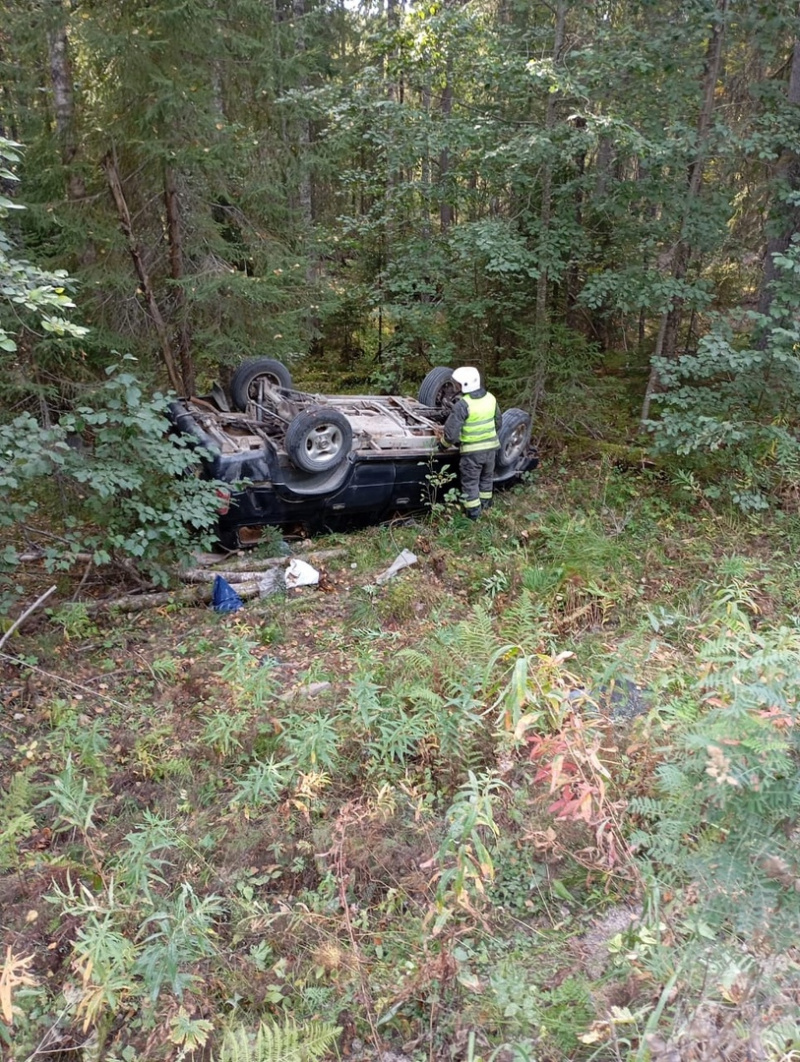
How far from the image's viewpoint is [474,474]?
718 cm

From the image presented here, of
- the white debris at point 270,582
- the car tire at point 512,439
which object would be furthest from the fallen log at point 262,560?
the car tire at point 512,439

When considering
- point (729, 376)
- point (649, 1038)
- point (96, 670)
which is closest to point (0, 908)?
point (96, 670)

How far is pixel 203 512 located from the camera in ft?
17.7

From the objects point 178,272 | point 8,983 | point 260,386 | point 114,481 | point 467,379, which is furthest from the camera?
point 178,272

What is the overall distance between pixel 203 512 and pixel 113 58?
4936mm

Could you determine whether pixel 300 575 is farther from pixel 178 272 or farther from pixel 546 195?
pixel 546 195

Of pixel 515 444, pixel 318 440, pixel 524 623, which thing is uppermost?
pixel 318 440

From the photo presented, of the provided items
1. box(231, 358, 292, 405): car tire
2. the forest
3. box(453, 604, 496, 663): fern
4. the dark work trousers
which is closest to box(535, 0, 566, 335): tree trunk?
the forest

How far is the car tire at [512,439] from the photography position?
7656 millimetres

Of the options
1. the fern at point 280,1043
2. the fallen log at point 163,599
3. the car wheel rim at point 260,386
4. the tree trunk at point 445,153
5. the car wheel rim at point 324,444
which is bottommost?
the fallen log at point 163,599

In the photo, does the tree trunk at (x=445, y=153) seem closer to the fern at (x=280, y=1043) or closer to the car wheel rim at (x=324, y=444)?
the car wheel rim at (x=324, y=444)

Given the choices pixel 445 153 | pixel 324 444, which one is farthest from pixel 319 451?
pixel 445 153

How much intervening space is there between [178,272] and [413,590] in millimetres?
5019

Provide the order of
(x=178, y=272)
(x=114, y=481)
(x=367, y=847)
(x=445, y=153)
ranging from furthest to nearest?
(x=445, y=153), (x=178, y=272), (x=114, y=481), (x=367, y=847)
